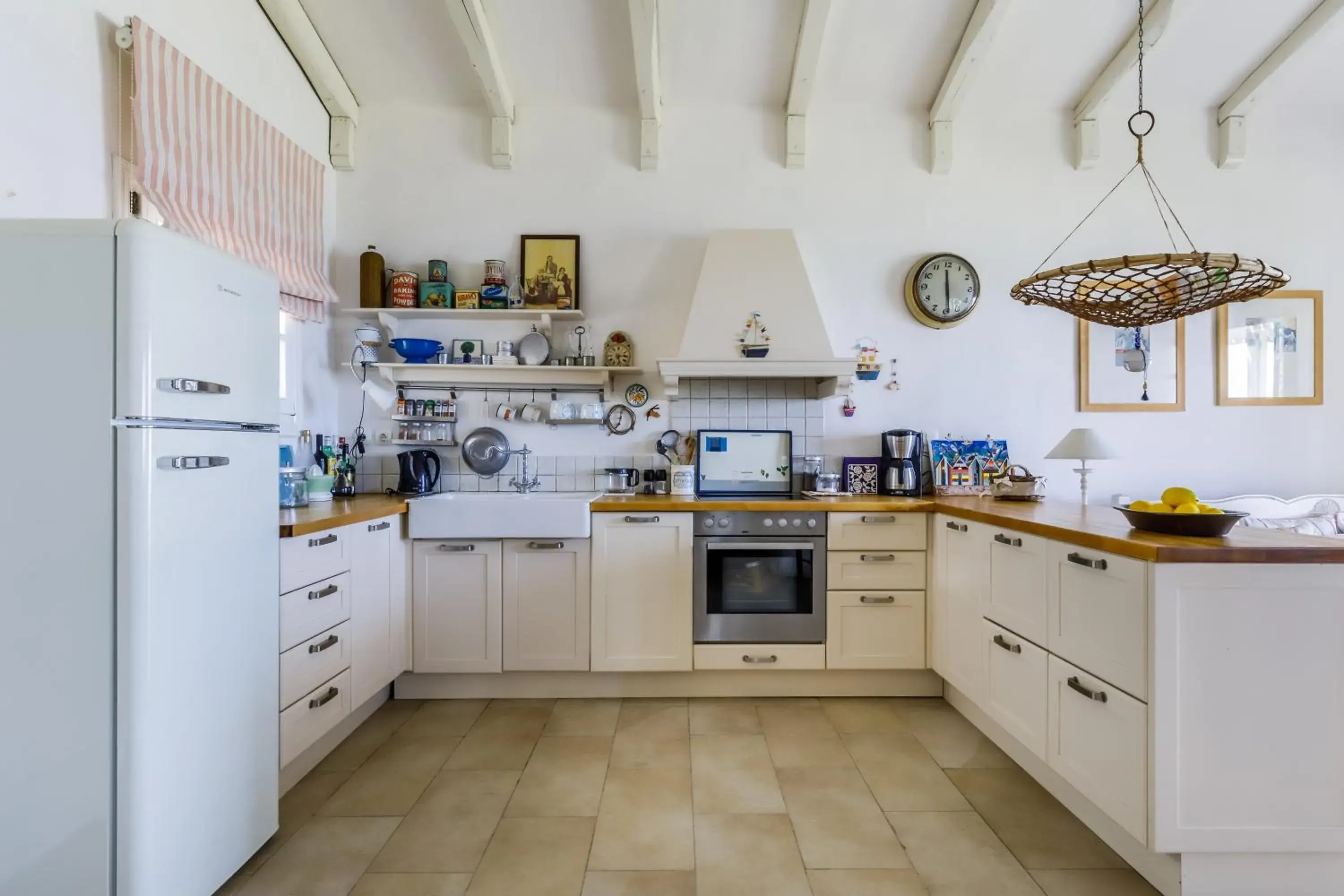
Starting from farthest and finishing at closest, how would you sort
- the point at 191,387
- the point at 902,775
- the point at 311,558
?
the point at 902,775 < the point at 311,558 < the point at 191,387

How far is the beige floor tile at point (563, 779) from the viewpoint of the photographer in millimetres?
1873

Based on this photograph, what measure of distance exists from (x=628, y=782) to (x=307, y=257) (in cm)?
274

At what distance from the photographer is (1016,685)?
2.03m

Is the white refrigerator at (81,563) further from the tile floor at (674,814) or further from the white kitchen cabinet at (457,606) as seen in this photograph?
the white kitchen cabinet at (457,606)

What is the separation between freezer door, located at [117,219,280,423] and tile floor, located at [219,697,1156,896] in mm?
1252

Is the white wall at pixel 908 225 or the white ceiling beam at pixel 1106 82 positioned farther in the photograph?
the white wall at pixel 908 225

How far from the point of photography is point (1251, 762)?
140 centimetres

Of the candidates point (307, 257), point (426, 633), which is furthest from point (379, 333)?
point (426, 633)

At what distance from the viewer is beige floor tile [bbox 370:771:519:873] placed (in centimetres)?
163

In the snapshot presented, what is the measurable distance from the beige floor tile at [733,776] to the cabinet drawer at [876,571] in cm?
78

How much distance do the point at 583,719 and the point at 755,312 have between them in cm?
201

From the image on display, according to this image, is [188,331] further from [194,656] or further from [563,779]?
[563,779]

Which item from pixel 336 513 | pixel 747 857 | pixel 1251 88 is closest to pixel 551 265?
pixel 336 513

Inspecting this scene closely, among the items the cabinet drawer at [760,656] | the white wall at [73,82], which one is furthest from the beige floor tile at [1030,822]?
the white wall at [73,82]
